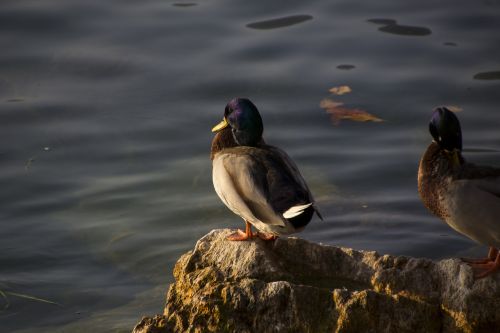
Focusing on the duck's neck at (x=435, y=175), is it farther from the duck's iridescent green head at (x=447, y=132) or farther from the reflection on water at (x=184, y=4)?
the reflection on water at (x=184, y=4)

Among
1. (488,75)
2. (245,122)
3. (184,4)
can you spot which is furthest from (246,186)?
(184,4)

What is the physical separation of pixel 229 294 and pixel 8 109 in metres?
5.36

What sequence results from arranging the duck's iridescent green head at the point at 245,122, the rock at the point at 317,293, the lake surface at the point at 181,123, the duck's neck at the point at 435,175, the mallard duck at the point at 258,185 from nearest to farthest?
the rock at the point at 317,293, the mallard duck at the point at 258,185, the duck's neck at the point at 435,175, the duck's iridescent green head at the point at 245,122, the lake surface at the point at 181,123

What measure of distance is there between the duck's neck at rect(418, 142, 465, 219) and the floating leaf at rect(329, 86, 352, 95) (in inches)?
157

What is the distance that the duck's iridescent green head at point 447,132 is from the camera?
5066 mm

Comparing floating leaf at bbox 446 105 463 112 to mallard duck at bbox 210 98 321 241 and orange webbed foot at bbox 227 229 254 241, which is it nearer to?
mallard duck at bbox 210 98 321 241

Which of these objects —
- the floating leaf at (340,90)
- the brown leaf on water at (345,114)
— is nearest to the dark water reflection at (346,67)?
the floating leaf at (340,90)

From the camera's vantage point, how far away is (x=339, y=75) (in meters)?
9.38

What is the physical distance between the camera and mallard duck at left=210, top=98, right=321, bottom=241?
483 centimetres

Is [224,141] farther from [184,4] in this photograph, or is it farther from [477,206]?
[184,4]

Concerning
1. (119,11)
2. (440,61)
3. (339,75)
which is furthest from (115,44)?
(440,61)

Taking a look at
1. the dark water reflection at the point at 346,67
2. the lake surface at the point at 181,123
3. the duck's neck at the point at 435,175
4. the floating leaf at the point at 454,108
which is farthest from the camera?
the dark water reflection at the point at 346,67

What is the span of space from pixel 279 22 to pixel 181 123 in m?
2.07

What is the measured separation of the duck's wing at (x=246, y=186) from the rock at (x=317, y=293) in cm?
16
